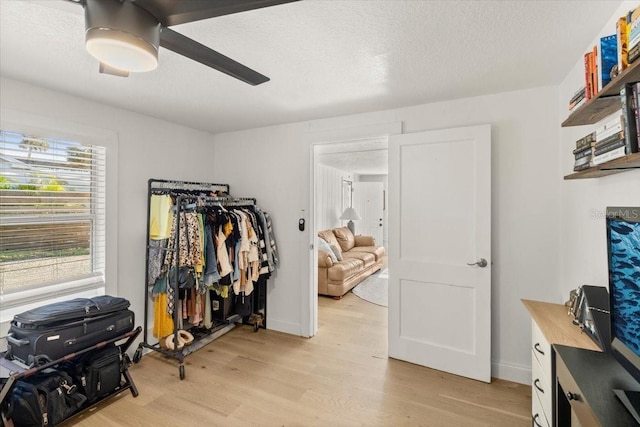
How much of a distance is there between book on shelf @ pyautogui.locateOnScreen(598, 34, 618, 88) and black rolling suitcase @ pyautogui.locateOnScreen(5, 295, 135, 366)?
3057 millimetres

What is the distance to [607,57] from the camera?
1206mm

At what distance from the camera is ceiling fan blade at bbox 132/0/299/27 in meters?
0.92

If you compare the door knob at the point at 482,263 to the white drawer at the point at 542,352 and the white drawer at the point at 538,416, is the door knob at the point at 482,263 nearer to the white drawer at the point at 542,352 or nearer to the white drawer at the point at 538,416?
the white drawer at the point at 542,352

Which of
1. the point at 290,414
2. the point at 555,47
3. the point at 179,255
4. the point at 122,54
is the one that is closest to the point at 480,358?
the point at 290,414

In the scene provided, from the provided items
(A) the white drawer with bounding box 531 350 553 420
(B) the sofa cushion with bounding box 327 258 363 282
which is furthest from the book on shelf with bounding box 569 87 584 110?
(B) the sofa cushion with bounding box 327 258 363 282

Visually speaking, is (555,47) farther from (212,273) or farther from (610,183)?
(212,273)

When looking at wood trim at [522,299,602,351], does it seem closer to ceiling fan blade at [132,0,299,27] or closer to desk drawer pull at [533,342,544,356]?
desk drawer pull at [533,342,544,356]

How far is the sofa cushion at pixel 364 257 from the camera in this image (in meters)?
5.47

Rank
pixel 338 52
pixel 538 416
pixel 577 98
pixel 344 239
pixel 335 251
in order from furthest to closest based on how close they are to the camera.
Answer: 1. pixel 344 239
2. pixel 335 251
3. pixel 338 52
4. pixel 538 416
5. pixel 577 98

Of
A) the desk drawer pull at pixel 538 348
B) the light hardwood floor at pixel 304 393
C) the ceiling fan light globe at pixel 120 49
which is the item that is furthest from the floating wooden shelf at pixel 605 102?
the light hardwood floor at pixel 304 393

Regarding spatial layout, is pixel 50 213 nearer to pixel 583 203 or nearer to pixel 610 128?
pixel 610 128

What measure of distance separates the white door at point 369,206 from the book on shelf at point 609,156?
671 cm

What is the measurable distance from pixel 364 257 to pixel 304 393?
11.3ft

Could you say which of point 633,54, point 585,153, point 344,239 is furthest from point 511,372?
point 344,239
